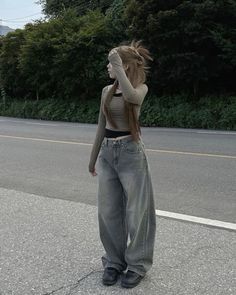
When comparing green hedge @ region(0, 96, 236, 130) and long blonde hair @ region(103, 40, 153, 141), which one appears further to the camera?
green hedge @ region(0, 96, 236, 130)

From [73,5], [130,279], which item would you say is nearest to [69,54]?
[73,5]

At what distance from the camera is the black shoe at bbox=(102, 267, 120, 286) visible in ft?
13.1

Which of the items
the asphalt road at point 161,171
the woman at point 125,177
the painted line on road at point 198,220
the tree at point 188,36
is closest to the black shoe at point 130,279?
the woman at point 125,177

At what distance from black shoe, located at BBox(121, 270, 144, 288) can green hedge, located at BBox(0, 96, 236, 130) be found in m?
14.6

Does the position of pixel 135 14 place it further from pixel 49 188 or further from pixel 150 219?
pixel 150 219

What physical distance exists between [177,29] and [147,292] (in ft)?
54.6

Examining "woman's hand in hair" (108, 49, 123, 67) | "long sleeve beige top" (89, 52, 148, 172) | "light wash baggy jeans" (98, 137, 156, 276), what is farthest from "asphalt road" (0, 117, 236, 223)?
"woman's hand in hair" (108, 49, 123, 67)

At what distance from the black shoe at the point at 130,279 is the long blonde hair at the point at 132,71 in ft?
3.53

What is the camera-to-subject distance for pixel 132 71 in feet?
12.4

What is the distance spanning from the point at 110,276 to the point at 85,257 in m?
0.61

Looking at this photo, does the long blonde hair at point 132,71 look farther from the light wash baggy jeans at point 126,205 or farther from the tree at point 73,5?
the tree at point 73,5

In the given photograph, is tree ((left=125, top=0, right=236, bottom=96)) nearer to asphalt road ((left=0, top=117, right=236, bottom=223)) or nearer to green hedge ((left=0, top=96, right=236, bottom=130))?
green hedge ((left=0, top=96, right=236, bottom=130))

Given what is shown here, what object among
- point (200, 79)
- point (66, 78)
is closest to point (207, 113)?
point (200, 79)

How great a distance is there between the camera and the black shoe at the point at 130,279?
3.91 meters
